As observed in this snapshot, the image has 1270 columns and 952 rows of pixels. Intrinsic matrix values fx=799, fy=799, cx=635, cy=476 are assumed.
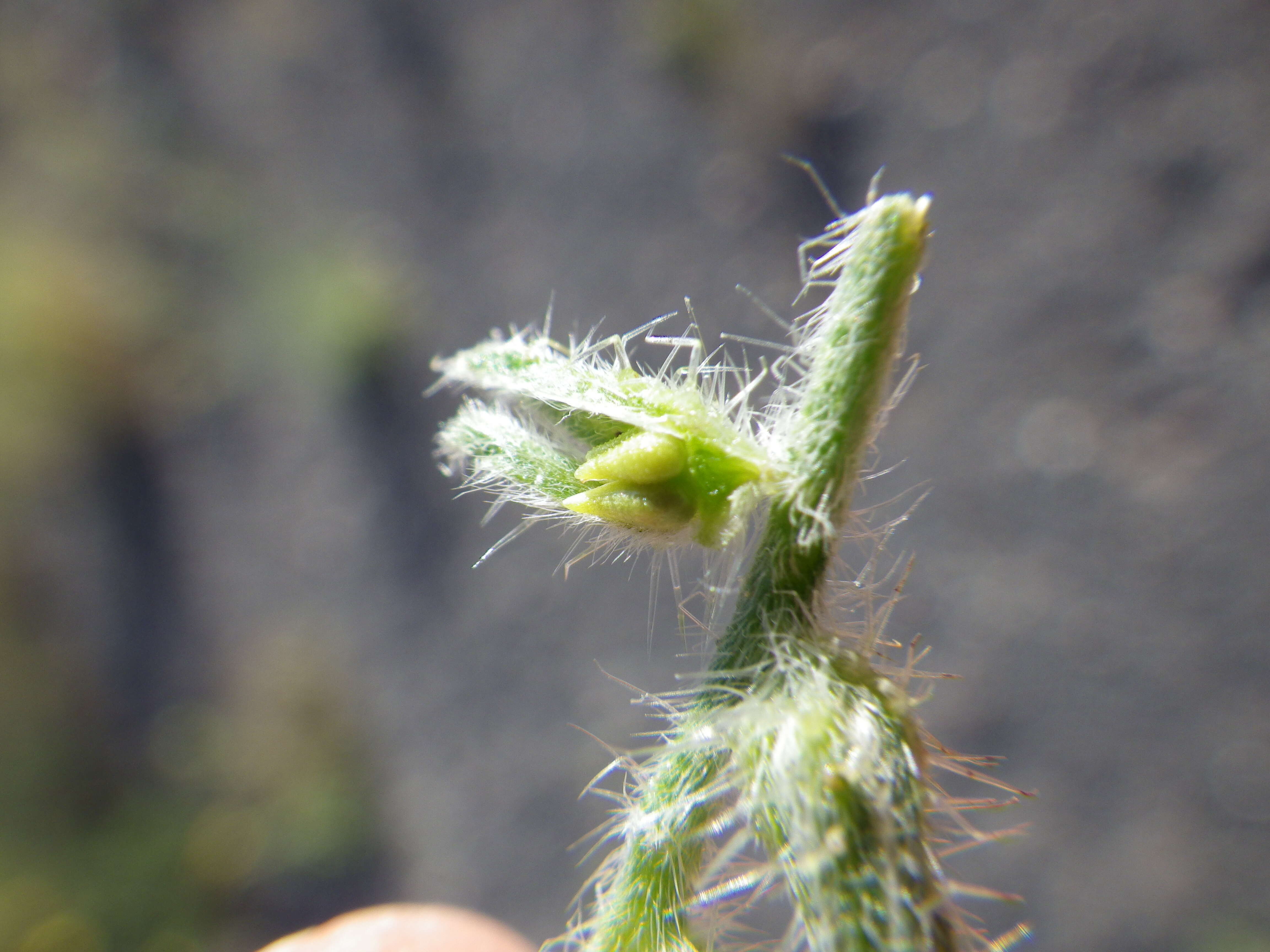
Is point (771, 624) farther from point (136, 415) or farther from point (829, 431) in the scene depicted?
point (136, 415)

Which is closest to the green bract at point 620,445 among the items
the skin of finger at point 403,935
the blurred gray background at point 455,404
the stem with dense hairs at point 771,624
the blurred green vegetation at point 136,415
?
the stem with dense hairs at point 771,624

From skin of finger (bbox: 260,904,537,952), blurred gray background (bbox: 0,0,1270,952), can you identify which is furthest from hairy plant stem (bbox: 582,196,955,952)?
blurred gray background (bbox: 0,0,1270,952)

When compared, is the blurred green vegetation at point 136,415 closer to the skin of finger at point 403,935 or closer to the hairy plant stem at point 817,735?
the skin of finger at point 403,935

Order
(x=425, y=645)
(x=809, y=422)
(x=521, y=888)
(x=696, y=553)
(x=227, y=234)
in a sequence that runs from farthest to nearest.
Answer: (x=227, y=234) → (x=425, y=645) → (x=521, y=888) → (x=696, y=553) → (x=809, y=422)

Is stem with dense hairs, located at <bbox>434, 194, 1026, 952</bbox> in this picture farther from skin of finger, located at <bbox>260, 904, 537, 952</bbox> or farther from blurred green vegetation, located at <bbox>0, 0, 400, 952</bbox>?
blurred green vegetation, located at <bbox>0, 0, 400, 952</bbox>

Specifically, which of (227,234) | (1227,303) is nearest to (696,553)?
(1227,303)

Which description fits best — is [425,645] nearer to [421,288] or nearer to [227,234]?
[421,288]
